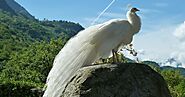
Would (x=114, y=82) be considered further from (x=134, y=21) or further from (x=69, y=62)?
(x=134, y=21)

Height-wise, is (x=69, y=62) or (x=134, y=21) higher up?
(x=134, y=21)

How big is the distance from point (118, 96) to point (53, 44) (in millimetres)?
40565

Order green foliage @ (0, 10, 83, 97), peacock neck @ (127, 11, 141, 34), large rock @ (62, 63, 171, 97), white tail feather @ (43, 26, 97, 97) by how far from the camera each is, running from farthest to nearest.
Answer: green foliage @ (0, 10, 83, 97)
peacock neck @ (127, 11, 141, 34)
white tail feather @ (43, 26, 97, 97)
large rock @ (62, 63, 171, 97)

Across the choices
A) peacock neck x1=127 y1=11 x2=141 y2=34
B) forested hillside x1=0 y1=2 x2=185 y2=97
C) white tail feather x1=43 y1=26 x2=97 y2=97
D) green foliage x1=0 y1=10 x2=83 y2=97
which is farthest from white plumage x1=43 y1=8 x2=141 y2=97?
green foliage x1=0 y1=10 x2=83 y2=97

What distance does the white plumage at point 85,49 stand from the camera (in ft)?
29.2

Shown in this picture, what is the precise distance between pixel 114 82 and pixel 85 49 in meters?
0.90

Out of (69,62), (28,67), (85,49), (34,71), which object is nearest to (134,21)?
(85,49)

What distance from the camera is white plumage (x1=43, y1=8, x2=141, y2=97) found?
889cm

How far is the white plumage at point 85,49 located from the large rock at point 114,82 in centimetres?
19

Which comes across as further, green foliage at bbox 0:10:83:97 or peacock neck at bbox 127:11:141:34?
green foliage at bbox 0:10:83:97

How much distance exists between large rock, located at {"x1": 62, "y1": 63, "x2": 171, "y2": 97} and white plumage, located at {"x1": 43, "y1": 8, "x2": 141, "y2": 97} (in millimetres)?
191

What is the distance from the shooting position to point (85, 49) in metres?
9.03

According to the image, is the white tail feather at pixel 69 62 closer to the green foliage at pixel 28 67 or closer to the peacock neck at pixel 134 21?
the peacock neck at pixel 134 21

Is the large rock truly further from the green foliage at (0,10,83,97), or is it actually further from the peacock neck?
the green foliage at (0,10,83,97)
